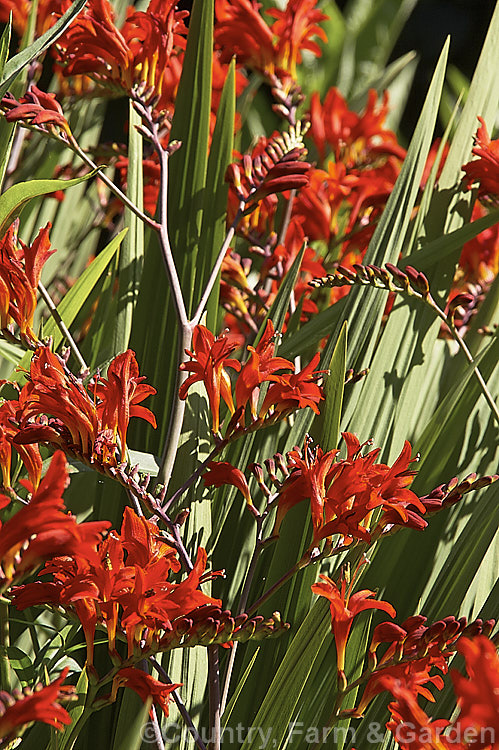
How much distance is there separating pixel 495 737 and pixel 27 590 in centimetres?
22

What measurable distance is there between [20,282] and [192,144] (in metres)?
0.23

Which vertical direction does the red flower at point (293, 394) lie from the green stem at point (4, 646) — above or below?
above

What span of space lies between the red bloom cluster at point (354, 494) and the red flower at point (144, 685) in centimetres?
10

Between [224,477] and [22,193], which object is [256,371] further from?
[22,193]

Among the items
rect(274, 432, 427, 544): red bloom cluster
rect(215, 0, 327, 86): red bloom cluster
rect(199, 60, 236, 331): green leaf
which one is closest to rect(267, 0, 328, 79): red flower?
rect(215, 0, 327, 86): red bloom cluster

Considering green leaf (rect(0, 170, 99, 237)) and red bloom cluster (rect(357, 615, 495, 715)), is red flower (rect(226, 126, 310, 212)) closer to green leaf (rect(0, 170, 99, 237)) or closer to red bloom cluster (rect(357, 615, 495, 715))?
green leaf (rect(0, 170, 99, 237))

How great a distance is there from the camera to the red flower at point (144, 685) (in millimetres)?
355

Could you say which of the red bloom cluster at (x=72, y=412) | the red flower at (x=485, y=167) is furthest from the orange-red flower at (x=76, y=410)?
the red flower at (x=485, y=167)

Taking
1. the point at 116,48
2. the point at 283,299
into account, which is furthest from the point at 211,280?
the point at 116,48

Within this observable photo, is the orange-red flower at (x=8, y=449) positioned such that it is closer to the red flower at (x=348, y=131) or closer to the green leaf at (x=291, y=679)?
the green leaf at (x=291, y=679)

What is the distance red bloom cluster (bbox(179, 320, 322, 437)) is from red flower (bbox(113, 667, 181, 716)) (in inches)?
5.4

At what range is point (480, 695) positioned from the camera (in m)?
0.27

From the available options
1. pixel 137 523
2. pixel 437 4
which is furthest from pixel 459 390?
pixel 437 4

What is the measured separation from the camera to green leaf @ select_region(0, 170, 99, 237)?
425 mm
